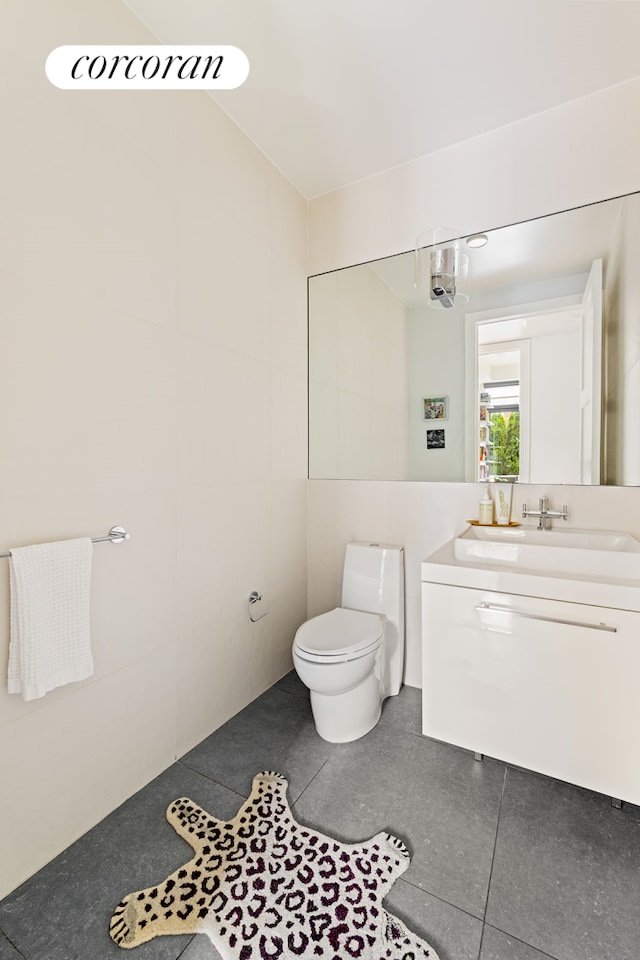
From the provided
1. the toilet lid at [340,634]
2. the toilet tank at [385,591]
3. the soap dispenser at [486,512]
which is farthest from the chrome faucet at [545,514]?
the toilet lid at [340,634]

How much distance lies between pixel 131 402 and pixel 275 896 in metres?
1.46

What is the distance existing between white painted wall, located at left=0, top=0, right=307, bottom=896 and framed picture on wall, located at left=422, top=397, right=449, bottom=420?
29.0 inches

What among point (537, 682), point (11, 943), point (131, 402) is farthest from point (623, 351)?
point (11, 943)

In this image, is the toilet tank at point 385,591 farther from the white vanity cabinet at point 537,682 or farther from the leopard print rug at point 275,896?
the leopard print rug at point 275,896

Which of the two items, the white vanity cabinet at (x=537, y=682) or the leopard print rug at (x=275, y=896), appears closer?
the leopard print rug at (x=275, y=896)

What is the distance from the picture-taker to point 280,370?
7.25 ft

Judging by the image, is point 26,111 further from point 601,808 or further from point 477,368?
point 601,808

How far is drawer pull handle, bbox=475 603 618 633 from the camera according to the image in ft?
4.17

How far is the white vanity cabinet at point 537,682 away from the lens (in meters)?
1.26

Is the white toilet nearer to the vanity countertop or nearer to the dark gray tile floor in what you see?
the dark gray tile floor

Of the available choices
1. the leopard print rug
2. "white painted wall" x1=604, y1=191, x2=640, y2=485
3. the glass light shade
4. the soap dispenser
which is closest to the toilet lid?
the leopard print rug

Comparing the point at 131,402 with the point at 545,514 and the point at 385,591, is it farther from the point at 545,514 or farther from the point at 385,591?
the point at 545,514

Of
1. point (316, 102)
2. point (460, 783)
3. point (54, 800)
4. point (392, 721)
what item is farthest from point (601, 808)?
point (316, 102)

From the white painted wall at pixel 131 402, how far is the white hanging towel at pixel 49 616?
49 millimetres
